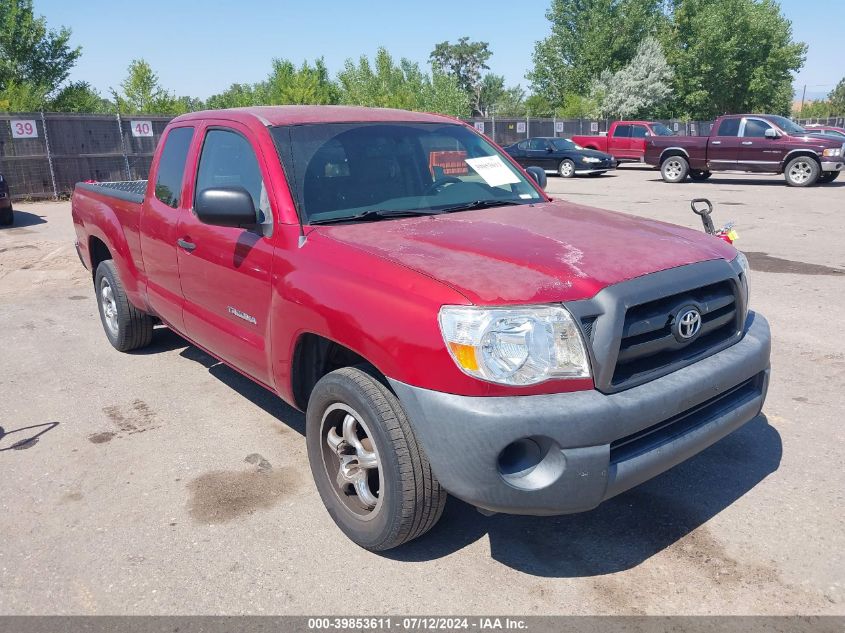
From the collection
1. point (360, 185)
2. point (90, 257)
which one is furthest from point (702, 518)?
point (90, 257)

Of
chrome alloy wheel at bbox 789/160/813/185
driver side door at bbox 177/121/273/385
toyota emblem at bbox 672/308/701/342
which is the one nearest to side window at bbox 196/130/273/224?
driver side door at bbox 177/121/273/385

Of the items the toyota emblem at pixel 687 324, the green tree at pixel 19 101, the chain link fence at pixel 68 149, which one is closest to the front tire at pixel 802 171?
the chain link fence at pixel 68 149

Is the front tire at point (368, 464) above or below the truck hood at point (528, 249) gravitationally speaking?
below

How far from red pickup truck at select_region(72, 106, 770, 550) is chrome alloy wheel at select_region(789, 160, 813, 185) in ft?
58.3

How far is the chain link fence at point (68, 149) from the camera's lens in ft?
59.6

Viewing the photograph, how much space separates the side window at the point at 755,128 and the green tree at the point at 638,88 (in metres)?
32.1

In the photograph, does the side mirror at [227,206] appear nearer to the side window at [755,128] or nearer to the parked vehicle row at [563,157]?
the side window at [755,128]

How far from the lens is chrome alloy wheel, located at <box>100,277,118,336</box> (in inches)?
230

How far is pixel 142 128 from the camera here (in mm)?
21047

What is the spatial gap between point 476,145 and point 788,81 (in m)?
59.0

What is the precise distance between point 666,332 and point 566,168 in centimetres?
2298

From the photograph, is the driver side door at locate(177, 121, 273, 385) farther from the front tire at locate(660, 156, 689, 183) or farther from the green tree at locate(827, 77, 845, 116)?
the green tree at locate(827, 77, 845, 116)

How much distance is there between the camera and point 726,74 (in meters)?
51.4

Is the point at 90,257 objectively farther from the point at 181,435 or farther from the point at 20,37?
the point at 20,37
